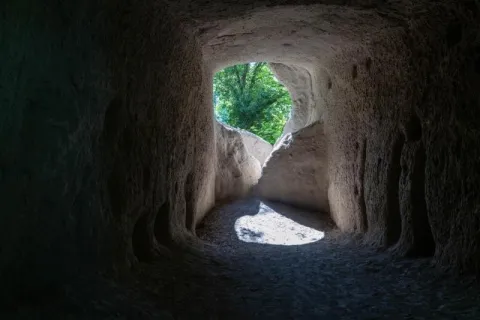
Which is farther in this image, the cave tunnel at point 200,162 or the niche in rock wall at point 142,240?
the niche in rock wall at point 142,240

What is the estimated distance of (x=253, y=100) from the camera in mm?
17828

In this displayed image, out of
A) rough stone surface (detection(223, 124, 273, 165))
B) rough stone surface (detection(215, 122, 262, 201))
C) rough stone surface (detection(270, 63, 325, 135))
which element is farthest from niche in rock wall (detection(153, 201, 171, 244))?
rough stone surface (detection(223, 124, 273, 165))

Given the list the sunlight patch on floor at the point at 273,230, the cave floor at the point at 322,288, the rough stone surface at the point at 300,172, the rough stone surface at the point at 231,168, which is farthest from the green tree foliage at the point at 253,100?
→ the cave floor at the point at 322,288

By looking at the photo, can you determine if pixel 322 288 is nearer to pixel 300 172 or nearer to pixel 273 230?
pixel 273 230

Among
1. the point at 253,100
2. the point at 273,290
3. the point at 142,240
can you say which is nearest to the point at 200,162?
the point at 142,240

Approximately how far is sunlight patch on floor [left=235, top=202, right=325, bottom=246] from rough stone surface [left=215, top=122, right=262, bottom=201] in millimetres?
1004

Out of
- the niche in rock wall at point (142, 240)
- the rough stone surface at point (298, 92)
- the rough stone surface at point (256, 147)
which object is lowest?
the niche in rock wall at point (142, 240)

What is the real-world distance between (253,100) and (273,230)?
11.8 m

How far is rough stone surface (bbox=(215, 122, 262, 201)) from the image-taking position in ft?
26.3

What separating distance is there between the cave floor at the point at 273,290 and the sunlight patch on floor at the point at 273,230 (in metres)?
1.28

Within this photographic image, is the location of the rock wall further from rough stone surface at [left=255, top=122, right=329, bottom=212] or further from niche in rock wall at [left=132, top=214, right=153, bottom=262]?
rough stone surface at [left=255, top=122, right=329, bottom=212]

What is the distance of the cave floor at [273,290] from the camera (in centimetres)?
215

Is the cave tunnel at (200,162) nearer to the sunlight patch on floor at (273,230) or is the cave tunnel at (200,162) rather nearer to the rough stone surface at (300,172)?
the sunlight patch on floor at (273,230)

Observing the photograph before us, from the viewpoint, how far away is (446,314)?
7.81 feet
